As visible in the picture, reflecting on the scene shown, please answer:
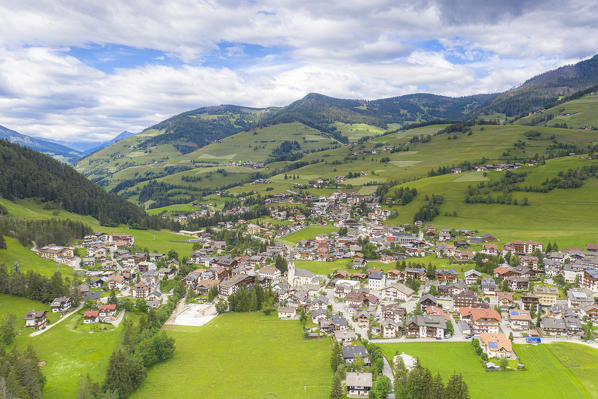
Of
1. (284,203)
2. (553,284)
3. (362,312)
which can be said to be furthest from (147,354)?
(284,203)

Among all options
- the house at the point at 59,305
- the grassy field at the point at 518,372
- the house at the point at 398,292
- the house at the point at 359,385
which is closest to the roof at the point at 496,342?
the grassy field at the point at 518,372

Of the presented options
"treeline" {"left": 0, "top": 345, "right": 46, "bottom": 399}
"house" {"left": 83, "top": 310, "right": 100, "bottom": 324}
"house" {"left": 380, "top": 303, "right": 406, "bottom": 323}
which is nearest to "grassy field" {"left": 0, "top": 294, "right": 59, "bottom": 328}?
"house" {"left": 83, "top": 310, "right": 100, "bottom": 324}

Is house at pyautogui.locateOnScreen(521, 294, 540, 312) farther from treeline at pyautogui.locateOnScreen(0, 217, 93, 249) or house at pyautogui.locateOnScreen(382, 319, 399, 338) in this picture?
treeline at pyautogui.locateOnScreen(0, 217, 93, 249)

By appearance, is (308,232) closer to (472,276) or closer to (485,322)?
(472,276)

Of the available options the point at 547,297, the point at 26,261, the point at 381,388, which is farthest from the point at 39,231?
the point at 547,297

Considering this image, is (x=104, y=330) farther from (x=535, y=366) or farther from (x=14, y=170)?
(x=14, y=170)

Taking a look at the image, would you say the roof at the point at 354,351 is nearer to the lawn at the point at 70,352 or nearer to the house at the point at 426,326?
the house at the point at 426,326
